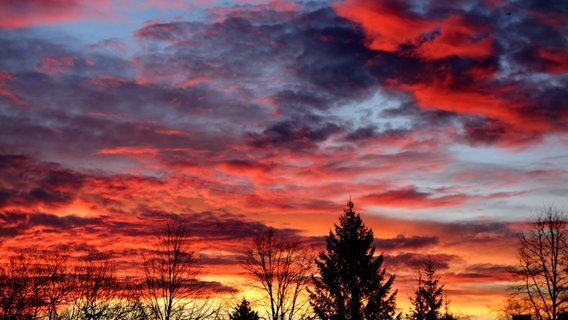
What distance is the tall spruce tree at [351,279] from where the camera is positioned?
51.9 metres

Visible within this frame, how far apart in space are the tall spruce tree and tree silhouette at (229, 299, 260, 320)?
13.2m

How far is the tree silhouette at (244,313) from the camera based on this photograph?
6538cm

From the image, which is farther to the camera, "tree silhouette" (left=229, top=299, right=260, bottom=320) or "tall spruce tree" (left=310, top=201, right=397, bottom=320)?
"tree silhouette" (left=229, top=299, right=260, bottom=320)

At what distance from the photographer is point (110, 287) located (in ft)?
177

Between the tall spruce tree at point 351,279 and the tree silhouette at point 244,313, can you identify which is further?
the tree silhouette at point 244,313

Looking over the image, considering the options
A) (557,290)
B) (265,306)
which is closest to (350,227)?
(265,306)

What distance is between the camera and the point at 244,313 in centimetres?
6600

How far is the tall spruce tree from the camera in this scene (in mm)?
51875

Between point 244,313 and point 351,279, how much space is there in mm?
18118

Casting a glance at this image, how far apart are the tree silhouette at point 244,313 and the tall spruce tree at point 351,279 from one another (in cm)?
1319

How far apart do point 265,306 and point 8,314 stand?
2127 cm

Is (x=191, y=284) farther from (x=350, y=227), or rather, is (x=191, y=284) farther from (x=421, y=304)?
(x=421, y=304)

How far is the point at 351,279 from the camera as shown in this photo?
52.7 meters

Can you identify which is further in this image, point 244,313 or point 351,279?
point 244,313
